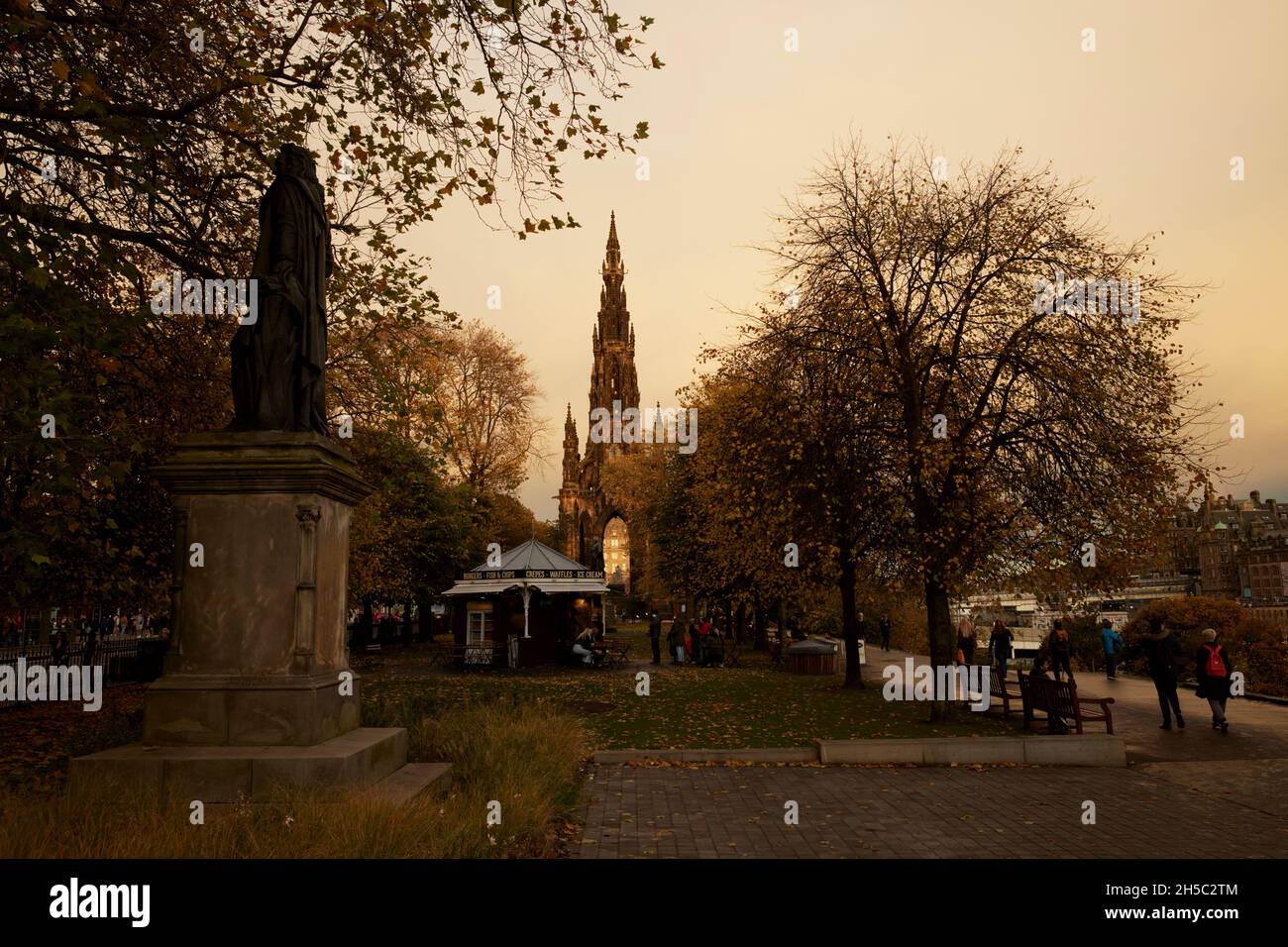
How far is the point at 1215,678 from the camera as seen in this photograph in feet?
47.3

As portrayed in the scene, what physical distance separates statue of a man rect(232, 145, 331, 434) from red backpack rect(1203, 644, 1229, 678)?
14216 millimetres

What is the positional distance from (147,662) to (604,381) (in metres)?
94.5

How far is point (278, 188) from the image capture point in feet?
25.7

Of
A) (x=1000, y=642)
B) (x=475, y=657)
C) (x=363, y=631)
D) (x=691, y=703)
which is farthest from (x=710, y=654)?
(x=363, y=631)

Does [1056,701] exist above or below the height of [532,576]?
below

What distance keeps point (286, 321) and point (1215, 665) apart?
14.8m

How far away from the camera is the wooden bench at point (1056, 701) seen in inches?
509

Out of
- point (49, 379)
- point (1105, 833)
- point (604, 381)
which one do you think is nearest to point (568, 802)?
point (1105, 833)

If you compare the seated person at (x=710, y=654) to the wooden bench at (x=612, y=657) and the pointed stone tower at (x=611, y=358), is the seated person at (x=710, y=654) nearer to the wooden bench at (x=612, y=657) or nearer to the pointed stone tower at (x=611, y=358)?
the wooden bench at (x=612, y=657)

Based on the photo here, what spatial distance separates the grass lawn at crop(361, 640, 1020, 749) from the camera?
14.1 m

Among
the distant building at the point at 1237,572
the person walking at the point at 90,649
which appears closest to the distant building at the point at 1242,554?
the distant building at the point at 1237,572

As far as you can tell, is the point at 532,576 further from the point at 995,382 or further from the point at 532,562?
the point at 995,382

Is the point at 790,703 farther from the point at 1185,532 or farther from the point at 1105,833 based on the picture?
the point at 1105,833

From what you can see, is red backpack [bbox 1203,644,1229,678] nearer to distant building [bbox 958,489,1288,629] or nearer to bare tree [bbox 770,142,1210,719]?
bare tree [bbox 770,142,1210,719]
